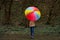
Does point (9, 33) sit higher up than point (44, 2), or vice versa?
point (44, 2)

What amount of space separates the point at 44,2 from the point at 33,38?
114 inches

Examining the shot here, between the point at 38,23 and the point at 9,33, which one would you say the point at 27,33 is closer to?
the point at 9,33

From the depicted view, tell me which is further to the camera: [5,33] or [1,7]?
[1,7]

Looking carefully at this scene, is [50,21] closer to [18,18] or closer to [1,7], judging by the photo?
[18,18]

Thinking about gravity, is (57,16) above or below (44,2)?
below

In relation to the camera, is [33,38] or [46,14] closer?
[33,38]

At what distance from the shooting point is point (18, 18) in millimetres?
12211

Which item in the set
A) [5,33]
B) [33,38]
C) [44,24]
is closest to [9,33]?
[5,33]

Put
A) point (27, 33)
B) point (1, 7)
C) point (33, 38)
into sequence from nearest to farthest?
point (33, 38)
point (27, 33)
point (1, 7)

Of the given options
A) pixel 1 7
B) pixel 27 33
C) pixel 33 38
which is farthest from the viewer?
pixel 1 7

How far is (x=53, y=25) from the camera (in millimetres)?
11781

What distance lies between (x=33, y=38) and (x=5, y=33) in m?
1.74

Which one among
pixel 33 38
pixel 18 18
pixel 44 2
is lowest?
pixel 33 38

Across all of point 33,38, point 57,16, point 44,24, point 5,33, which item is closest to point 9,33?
point 5,33
